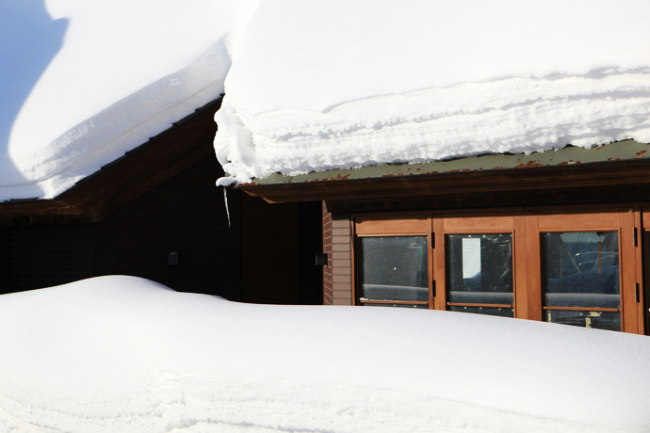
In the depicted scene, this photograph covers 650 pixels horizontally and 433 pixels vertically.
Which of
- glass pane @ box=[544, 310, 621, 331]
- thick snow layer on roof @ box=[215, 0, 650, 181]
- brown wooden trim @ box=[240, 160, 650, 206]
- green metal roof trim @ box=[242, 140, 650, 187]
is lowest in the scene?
glass pane @ box=[544, 310, 621, 331]

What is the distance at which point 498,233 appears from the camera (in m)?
5.19

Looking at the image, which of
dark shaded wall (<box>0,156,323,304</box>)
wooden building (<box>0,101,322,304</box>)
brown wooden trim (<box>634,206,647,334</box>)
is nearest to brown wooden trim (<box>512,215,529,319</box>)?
brown wooden trim (<box>634,206,647,334</box>)

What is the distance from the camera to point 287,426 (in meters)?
1.77

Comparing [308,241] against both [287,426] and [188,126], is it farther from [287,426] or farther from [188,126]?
[287,426]

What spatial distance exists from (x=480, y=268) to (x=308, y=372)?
382cm

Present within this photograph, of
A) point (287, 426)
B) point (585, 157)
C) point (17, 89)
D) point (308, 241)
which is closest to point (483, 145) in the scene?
point (585, 157)

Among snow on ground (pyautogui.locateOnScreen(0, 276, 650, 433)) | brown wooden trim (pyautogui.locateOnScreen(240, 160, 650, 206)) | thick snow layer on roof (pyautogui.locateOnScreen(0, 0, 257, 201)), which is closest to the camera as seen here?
snow on ground (pyautogui.locateOnScreen(0, 276, 650, 433))

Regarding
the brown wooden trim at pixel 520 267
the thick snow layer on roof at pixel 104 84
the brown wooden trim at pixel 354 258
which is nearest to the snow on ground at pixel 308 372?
the brown wooden trim at pixel 520 267

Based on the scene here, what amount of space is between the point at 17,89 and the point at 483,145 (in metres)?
6.70

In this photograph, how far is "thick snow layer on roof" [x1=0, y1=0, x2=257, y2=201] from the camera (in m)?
6.36

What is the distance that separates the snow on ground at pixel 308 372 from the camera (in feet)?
5.11

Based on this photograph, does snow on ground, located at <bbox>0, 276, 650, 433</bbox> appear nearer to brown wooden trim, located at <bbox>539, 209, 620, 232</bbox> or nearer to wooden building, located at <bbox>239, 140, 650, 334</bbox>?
wooden building, located at <bbox>239, 140, 650, 334</bbox>

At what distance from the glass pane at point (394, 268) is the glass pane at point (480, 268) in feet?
0.95

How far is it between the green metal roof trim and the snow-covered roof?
6 centimetres
